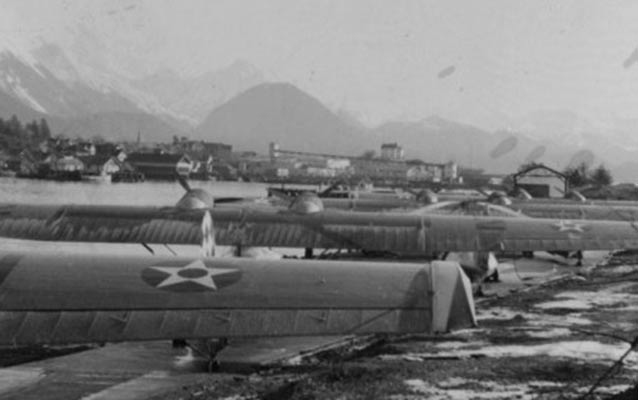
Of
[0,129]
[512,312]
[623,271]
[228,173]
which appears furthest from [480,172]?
[512,312]

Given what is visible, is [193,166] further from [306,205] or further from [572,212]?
[306,205]

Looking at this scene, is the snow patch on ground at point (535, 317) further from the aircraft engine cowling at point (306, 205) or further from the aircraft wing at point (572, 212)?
the aircraft wing at point (572, 212)

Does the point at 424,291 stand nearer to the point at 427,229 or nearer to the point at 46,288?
the point at 46,288

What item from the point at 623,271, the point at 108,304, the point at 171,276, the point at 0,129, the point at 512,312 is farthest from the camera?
the point at 0,129

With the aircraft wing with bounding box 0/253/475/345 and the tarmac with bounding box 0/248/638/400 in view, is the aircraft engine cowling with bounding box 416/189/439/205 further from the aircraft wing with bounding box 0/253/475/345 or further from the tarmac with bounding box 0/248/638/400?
the aircraft wing with bounding box 0/253/475/345

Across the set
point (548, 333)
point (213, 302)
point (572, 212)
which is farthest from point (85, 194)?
point (213, 302)

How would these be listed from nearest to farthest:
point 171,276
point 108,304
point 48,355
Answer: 1. point 108,304
2. point 171,276
3. point 48,355
